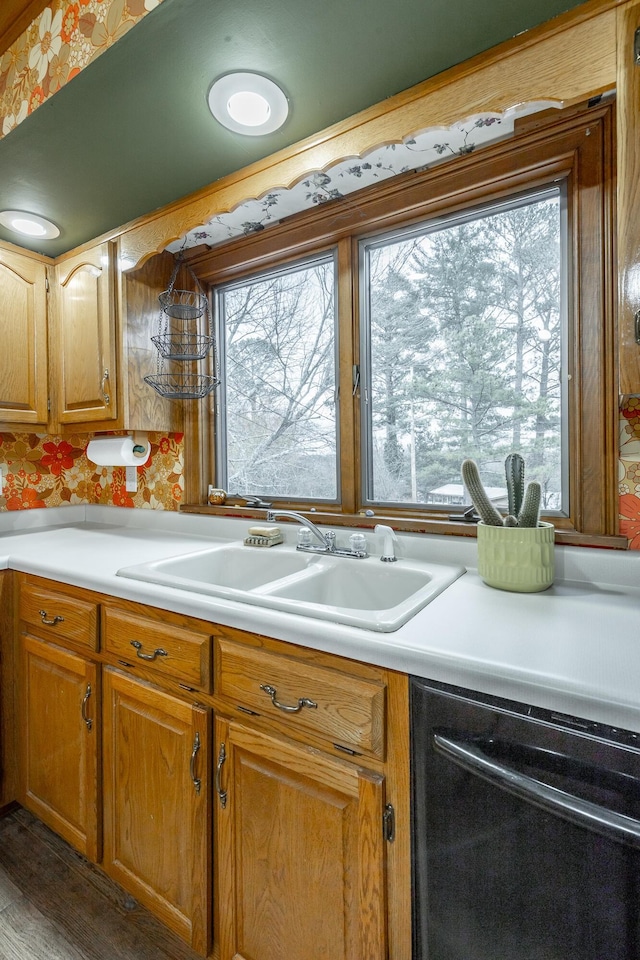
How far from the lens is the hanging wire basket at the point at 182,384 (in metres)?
1.93

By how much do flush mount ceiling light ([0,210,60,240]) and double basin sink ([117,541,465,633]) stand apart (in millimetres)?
1461

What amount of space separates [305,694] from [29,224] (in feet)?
6.76

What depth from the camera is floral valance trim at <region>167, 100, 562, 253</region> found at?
1228 mm

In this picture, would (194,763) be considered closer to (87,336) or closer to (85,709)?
(85,709)

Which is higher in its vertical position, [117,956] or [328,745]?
[328,745]

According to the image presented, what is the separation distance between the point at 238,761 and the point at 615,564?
100cm

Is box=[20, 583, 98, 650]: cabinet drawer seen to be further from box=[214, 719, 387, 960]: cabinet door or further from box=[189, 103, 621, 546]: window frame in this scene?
box=[189, 103, 621, 546]: window frame

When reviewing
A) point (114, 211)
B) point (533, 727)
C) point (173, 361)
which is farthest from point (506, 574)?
point (114, 211)

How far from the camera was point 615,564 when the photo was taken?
1.16m

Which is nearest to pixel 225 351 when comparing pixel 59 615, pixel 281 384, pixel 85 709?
pixel 281 384

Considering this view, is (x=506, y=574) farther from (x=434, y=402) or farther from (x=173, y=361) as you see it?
(x=173, y=361)

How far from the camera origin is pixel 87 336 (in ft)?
6.54

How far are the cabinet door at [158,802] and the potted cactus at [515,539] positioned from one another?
759 millimetres

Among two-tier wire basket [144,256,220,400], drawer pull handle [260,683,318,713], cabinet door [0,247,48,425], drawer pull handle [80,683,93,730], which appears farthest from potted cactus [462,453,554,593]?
cabinet door [0,247,48,425]
